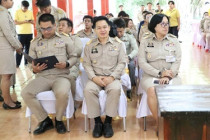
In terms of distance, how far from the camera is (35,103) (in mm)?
2971

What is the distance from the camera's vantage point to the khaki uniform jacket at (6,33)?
3.51m

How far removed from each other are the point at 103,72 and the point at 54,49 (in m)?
0.62

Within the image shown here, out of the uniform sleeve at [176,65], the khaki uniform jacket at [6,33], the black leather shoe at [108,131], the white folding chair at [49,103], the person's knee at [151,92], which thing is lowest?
the black leather shoe at [108,131]

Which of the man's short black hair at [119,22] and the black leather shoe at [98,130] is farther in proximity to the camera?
the man's short black hair at [119,22]

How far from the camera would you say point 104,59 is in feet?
10.3

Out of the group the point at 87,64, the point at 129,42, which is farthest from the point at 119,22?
the point at 87,64

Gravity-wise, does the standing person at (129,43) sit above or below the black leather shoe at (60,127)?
above

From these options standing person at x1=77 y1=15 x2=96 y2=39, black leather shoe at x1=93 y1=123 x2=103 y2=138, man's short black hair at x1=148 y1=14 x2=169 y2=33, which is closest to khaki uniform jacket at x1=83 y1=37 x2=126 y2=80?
man's short black hair at x1=148 y1=14 x2=169 y2=33

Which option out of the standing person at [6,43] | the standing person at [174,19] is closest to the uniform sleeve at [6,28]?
the standing person at [6,43]

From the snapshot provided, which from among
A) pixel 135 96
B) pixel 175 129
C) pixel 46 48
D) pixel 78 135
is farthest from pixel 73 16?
pixel 175 129

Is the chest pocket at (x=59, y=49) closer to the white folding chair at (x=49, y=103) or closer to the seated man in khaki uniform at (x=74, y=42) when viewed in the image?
the seated man in khaki uniform at (x=74, y=42)

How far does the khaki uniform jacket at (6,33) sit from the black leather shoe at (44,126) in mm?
1102

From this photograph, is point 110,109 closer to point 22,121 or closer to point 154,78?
point 154,78

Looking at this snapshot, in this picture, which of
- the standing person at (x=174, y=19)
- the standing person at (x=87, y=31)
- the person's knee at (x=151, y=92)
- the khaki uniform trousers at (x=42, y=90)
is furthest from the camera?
the standing person at (x=174, y=19)
